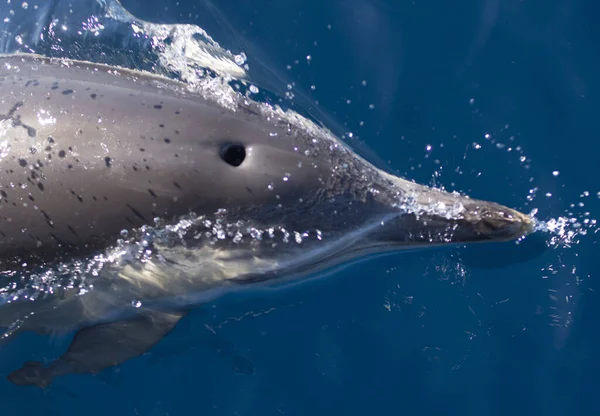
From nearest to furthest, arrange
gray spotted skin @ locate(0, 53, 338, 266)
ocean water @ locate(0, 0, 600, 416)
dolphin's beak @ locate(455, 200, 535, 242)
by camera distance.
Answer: gray spotted skin @ locate(0, 53, 338, 266) → dolphin's beak @ locate(455, 200, 535, 242) → ocean water @ locate(0, 0, 600, 416)

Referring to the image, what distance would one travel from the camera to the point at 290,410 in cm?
498

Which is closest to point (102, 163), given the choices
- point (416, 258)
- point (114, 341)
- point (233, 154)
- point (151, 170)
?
point (151, 170)

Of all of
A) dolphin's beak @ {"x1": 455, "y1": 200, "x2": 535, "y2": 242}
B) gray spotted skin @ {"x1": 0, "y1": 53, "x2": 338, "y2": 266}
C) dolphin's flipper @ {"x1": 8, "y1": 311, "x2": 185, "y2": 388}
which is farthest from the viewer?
dolphin's flipper @ {"x1": 8, "y1": 311, "x2": 185, "y2": 388}

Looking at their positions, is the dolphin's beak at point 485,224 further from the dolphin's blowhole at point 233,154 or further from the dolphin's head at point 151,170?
the dolphin's blowhole at point 233,154

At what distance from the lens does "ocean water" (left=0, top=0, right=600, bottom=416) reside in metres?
5.04

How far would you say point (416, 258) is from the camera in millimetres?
5293

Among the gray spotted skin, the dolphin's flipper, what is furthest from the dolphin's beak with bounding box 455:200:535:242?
the dolphin's flipper

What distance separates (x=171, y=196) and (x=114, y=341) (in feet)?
5.07

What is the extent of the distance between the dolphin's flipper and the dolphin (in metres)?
0.29

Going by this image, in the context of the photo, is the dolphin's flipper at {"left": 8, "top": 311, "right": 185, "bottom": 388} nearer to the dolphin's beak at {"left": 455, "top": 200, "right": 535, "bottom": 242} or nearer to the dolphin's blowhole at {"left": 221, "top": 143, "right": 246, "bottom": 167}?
the dolphin's blowhole at {"left": 221, "top": 143, "right": 246, "bottom": 167}

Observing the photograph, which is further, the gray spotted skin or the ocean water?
the ocean water

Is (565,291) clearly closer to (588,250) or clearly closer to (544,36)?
(588,250)

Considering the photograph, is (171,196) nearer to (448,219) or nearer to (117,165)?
(117,165)

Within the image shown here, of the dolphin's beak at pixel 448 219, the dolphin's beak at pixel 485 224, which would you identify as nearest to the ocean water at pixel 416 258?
the dolphin's beak at pixel 448 219
